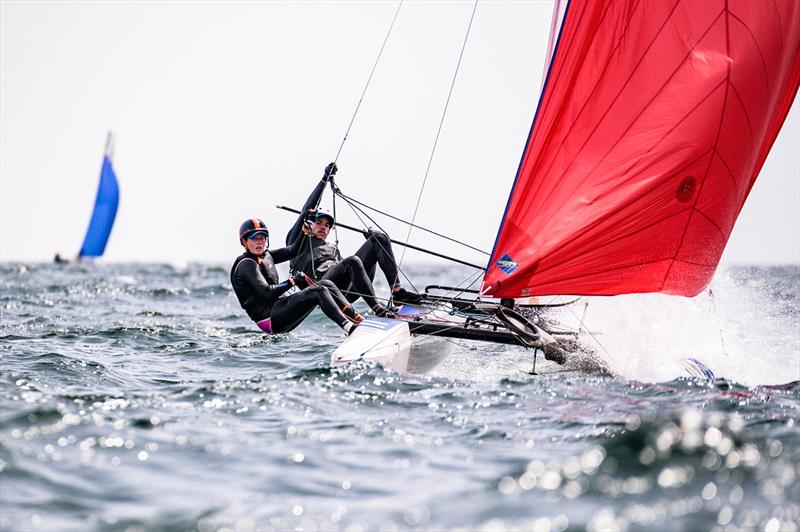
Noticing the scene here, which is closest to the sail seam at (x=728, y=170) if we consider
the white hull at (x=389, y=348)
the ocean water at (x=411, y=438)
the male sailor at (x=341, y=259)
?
the ocean water at (x=411, y=438)

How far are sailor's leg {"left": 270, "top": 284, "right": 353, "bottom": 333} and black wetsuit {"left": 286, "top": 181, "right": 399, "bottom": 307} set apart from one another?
371 millimetres

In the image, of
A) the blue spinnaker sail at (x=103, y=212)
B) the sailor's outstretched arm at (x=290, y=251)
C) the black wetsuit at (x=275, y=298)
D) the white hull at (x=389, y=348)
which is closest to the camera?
the white hull at (x=389, y=348)

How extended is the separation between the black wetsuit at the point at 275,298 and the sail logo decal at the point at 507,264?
1275 mm

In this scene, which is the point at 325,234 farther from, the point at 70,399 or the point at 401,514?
the point at 401,514

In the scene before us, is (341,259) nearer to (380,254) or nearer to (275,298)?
(380,254)

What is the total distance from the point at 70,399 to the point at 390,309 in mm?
3245

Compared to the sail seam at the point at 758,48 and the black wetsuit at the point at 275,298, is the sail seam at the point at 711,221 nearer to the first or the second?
the sail seam at the point at 758,48

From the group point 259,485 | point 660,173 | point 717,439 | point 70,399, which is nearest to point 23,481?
point 259,485

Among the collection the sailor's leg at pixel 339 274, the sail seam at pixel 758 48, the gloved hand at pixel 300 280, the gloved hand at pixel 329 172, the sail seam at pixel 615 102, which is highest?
the sail seam at pixel 758 48

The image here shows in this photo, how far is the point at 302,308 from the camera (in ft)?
23.6

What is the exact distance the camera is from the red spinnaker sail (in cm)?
616

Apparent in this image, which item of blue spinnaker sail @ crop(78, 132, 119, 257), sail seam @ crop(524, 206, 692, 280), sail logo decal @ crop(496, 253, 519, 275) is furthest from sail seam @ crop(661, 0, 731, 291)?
blue spinnaker sail @ crop(78, 132, 119, 257)

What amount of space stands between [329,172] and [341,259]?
2.79 feet

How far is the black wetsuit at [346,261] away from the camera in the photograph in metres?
7.57
